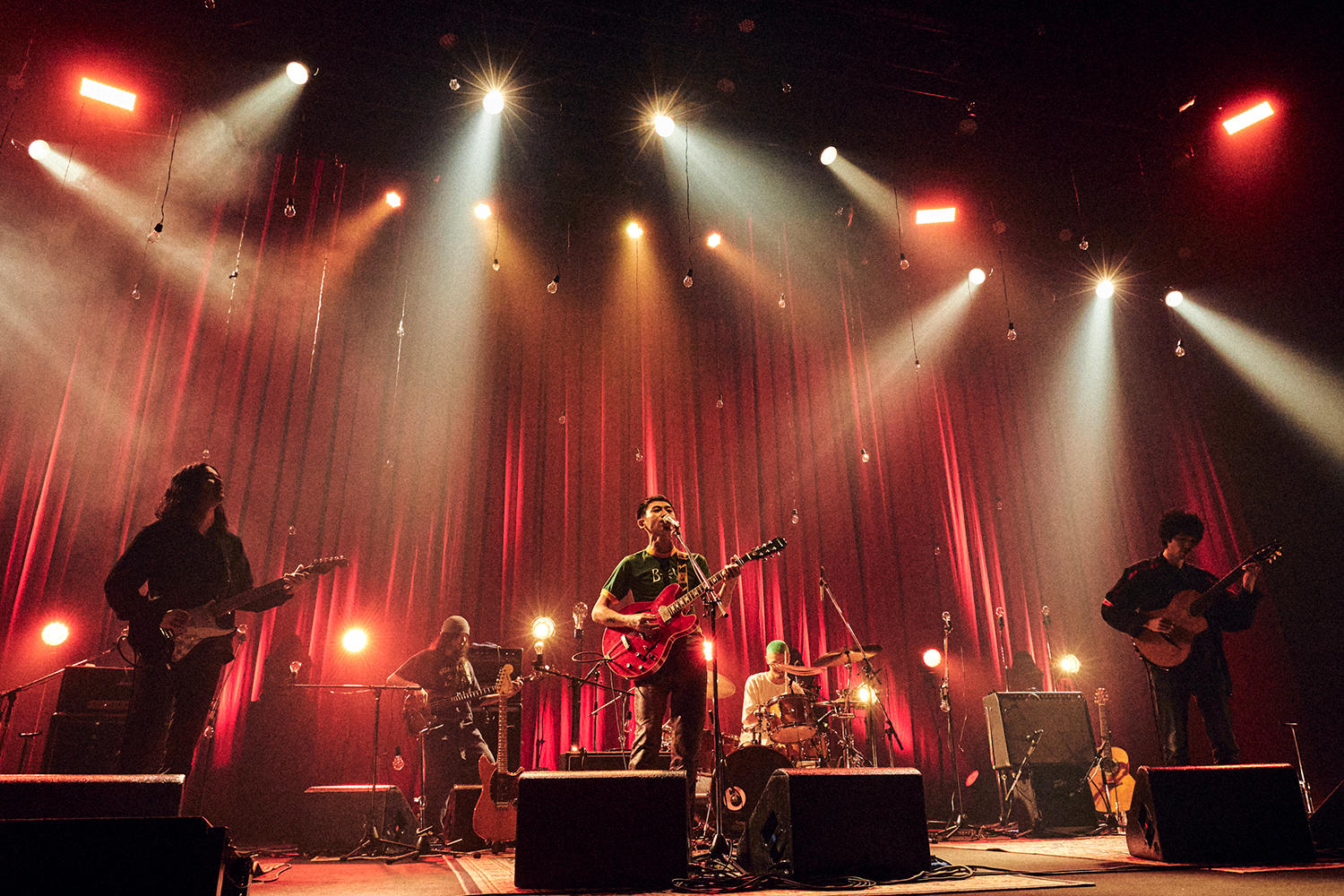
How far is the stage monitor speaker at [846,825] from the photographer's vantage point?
2.76 meters

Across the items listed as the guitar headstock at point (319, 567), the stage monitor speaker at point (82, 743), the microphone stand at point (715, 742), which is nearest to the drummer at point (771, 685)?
the microphone stand at point (715, 742)

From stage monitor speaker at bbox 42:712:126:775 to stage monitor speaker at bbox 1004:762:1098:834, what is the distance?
619cm

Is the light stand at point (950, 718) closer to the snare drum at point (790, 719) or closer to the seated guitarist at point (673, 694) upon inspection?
the snare drum at point (790, 719)

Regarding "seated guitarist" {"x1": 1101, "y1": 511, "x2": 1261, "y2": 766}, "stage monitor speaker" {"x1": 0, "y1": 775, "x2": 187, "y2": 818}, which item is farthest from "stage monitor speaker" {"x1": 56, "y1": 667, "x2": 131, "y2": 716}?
"seated guitarist" {"x1": 1101, "y1": 511, "x2": 1261, "y2": 766}

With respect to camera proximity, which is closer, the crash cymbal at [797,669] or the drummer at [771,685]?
the drummer at [771,685]

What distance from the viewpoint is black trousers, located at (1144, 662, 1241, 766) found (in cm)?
407

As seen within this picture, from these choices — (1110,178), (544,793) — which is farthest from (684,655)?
(1110,178)

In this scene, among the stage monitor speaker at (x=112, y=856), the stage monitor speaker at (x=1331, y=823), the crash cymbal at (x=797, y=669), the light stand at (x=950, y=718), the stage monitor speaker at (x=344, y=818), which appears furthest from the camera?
the light stand at (x=950, y=718)

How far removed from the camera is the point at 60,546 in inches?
247

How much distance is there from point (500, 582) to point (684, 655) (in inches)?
149

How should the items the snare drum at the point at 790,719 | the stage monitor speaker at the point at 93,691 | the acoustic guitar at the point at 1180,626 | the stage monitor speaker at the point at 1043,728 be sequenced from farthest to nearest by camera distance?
the stage monitor speaker at the point at 1043,728 → the snare drum at the point at 790,719 → the stage monitor speaker at the point at 93,691 → the acoustic guitar at the point at 1180,626

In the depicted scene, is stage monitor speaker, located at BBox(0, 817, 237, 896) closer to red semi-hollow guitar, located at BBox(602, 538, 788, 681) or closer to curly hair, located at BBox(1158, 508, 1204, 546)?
red semi-hollow guitar, located at BBox(602, 538, 788, 681)

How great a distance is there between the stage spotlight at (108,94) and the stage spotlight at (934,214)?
8.15 m

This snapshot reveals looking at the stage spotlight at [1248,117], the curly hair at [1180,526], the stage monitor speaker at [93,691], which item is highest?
the stage spotlight at [1248,117]
